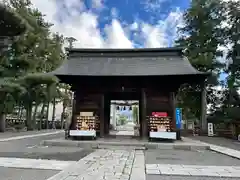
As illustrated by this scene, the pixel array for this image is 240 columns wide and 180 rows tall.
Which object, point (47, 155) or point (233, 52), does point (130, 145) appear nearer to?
point (47, 155)

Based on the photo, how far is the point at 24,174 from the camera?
150 inches

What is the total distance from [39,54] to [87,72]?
930cm

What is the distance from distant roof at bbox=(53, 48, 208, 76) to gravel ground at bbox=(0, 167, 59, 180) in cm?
525

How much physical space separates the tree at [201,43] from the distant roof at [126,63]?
500 centimetres

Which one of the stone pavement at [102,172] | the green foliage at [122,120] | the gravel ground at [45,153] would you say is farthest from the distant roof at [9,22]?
the green foliage at [122,120]

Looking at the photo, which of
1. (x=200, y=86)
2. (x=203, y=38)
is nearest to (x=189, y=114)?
(x=200, y=86)

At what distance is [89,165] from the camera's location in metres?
4.54

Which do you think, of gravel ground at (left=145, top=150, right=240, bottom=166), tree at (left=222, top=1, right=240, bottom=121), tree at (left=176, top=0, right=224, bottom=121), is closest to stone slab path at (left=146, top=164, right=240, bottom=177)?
gravel ground at (left=145, top=150, right=240, bottom=166)

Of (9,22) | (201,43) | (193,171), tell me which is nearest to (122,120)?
(201,43)

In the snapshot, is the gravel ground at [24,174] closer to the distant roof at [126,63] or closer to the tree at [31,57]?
the distant roof at [126,63]

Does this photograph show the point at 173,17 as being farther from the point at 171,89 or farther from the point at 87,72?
the point at 87,72

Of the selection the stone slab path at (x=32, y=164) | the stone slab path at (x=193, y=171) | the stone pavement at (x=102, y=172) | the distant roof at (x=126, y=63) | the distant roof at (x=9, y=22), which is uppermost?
the distant roof at (x=9, y=22)

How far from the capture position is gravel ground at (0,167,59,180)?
3566 millimetres

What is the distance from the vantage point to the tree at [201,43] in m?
14.9
